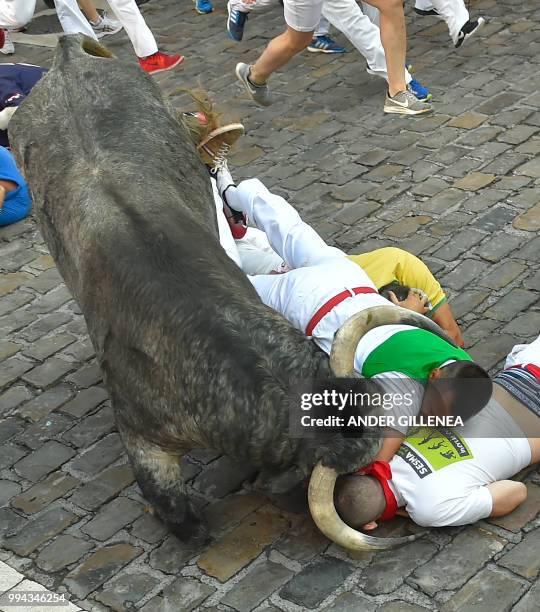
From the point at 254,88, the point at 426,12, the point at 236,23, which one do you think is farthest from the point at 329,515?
the point at 426,12

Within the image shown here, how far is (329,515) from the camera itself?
427 cm

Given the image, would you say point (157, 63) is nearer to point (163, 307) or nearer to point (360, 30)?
point (360, 30)

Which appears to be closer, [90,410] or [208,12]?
[90,410]

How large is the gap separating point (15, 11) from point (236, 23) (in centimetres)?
204

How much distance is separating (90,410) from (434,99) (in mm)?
4476

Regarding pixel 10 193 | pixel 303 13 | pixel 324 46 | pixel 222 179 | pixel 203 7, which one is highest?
pixel 222 179

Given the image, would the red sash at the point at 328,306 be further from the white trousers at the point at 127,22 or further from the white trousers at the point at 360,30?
the white trousers at the point at 127,22

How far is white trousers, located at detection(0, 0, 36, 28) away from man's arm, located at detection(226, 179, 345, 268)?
484 cm

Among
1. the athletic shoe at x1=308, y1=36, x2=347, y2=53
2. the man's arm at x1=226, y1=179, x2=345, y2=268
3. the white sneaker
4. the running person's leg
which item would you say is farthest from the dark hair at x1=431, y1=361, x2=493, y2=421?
→ the running person's leg

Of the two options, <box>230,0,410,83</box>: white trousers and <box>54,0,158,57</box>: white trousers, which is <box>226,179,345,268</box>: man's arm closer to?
<box>230,0,410,83</box>: white trousers

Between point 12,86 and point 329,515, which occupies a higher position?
point 12,86

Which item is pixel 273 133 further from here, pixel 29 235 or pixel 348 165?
pixel 29 235

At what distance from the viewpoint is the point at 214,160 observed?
611cm

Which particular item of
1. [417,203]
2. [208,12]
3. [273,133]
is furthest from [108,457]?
[208,12]
